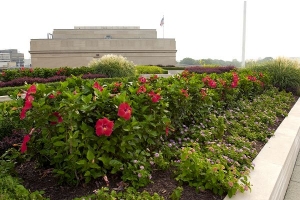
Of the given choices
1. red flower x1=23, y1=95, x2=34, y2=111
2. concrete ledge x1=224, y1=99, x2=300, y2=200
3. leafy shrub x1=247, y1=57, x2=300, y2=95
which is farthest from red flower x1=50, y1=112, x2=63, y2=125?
leafy shrub x1=247, y1=57, x2=300, y2=95

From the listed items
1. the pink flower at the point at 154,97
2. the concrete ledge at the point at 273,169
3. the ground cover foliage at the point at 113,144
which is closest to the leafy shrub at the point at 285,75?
the concrete ledge at the point at 273,169

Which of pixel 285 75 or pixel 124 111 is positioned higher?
pixel 285 75

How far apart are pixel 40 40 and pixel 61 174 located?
29.3 m

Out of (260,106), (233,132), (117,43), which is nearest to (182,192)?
(233,132)

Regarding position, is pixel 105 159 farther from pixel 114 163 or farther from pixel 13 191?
pixel 13 191

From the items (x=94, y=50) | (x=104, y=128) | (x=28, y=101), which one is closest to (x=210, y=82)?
(x=104, y=128)

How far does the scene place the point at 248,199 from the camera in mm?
2297

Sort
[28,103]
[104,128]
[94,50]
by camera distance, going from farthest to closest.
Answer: [94,50], [28,103], [104,128]

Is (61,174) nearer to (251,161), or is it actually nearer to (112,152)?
(112,152)

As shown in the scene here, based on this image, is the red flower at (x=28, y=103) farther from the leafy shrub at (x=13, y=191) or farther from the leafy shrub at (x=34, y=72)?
the leafy shrub at (x=34, y=72)

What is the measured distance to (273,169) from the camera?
115 inches

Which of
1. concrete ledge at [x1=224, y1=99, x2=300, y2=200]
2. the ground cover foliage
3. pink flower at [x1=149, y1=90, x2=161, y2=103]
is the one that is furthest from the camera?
pink flower at [x1=149, y1=90, x2=161, y2=103]

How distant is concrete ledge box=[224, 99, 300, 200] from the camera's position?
241cm

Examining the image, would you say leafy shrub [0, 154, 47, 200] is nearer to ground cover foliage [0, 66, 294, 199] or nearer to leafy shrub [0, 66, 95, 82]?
ground cover foliage [0, 66, 294, 199]
